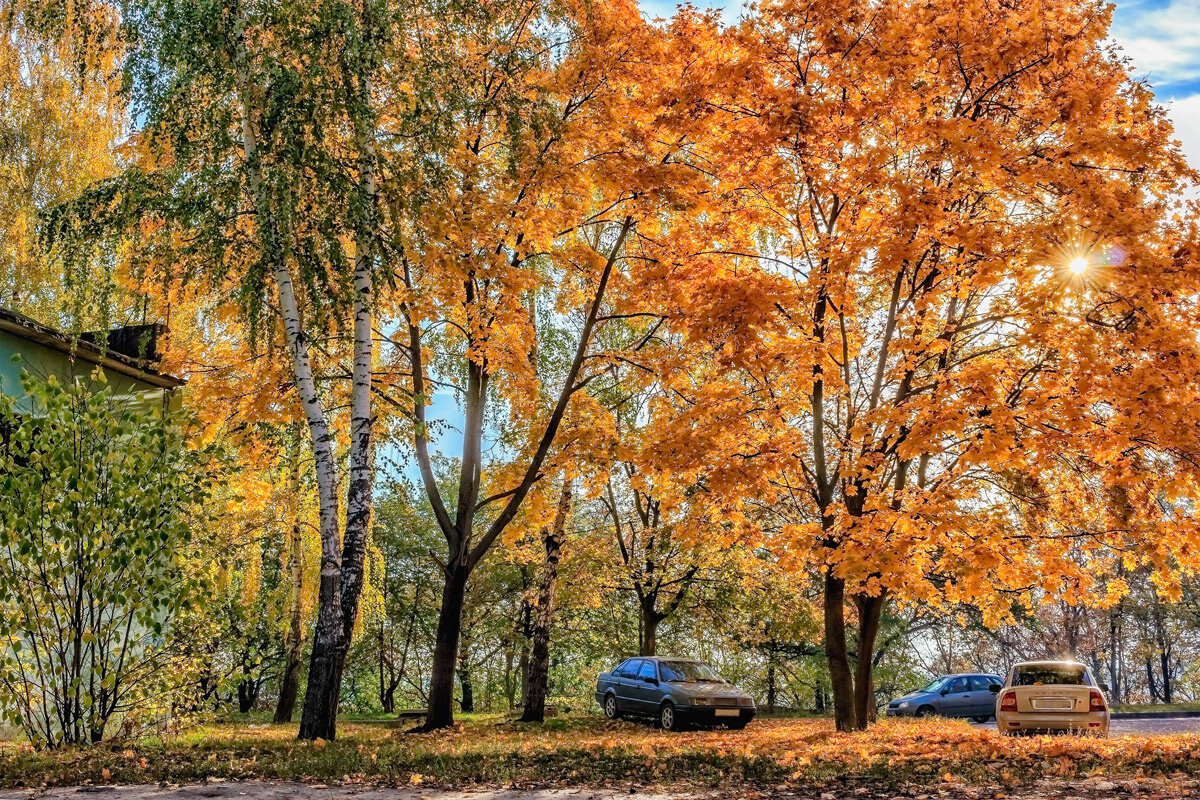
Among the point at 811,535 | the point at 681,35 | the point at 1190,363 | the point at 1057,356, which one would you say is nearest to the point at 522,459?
the point at 811,535

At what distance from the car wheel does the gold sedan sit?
19.9 ft

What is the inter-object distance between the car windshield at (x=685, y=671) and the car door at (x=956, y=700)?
8.62m

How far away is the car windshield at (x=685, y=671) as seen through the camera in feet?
57.8

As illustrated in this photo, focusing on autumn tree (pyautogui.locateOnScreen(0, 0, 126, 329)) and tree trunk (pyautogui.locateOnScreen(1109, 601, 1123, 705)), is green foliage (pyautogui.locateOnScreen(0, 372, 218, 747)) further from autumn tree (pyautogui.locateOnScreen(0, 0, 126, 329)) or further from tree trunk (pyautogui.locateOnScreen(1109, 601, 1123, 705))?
tree trunk (pyautogui.locateOnScreen(1109, 601, 1123, 705))

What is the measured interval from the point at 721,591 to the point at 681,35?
14860mm

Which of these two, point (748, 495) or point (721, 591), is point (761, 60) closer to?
point (748, 495)

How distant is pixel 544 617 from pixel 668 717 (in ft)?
10.9

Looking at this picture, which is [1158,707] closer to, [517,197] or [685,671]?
[685,671]

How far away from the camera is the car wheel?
1692 cm

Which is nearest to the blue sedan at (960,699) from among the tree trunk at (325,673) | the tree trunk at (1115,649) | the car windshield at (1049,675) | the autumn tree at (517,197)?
the tree trunk at (1115,649)

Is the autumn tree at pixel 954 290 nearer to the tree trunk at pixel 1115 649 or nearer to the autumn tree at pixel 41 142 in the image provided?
the autumn tree at pixel 41 142

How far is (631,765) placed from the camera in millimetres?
8117

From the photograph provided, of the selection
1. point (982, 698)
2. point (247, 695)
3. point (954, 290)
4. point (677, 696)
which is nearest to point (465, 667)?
point (247, 695)

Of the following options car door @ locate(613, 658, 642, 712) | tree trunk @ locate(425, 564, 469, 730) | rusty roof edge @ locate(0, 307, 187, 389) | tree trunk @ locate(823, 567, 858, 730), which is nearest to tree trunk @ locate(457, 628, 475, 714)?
car door @ locate(613, 658, 642, 712)
